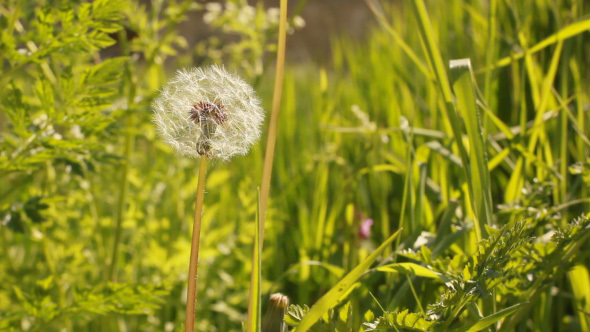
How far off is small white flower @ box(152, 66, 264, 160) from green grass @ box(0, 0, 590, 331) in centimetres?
23

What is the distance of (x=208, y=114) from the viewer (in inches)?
28.6

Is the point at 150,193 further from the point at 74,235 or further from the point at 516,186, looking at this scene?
the point at 516,186

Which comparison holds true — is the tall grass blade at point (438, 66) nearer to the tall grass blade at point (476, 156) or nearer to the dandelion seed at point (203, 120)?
the tall grass blade at point (476, 156)

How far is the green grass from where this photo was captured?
98 centimetres

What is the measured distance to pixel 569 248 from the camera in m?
1.01

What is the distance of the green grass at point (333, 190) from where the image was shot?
981 millimetres

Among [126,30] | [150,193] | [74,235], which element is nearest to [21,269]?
[74,235]

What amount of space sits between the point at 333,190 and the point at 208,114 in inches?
52.6

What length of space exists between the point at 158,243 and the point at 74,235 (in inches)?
14.8

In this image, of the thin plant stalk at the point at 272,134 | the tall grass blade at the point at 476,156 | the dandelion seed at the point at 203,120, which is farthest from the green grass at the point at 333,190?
the dandelion seed at the point at 203,120

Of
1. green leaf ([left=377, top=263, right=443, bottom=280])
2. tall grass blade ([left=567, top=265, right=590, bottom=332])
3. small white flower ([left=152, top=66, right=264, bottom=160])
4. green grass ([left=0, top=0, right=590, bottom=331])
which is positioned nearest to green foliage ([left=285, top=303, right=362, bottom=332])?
green grass ([left=0, top=0, right=590, bottom=331])

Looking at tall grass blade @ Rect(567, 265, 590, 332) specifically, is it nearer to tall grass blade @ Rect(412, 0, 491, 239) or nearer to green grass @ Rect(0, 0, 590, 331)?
green grass @ Rect(0, 0, 590, 331)

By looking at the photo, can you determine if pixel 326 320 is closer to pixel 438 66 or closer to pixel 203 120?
pixel 203 120

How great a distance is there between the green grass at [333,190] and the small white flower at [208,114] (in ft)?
0.77
